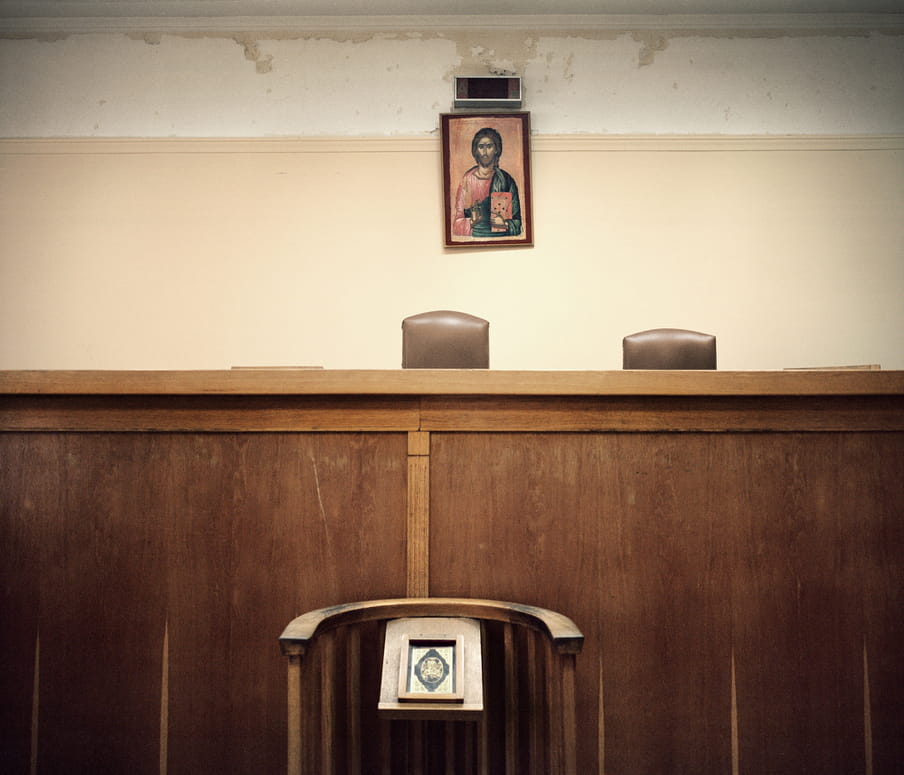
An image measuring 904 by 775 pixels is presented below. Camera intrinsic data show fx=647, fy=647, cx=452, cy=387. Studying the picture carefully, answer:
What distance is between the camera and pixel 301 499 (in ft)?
3.92

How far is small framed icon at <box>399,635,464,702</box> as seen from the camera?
3.14 ft

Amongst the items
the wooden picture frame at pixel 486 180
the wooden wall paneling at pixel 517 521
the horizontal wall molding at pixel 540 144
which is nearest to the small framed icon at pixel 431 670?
the wooden wall paneling at pixel 517 521

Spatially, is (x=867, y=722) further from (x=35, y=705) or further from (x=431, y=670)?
(x=35, y=705)

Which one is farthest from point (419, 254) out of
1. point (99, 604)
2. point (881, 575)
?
point (881, 575)

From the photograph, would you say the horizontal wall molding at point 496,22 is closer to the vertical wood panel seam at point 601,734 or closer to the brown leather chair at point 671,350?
the brown leather chair at point 671,350

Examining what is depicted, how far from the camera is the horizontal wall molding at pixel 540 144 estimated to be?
3.19 meters

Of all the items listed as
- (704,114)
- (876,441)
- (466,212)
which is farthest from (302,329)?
(876,441)

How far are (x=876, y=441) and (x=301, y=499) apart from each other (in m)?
1.07

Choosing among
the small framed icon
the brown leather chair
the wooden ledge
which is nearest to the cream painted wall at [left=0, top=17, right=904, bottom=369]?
the brown leather chair

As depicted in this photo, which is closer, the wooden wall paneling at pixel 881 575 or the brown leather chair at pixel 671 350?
the wooden wall paneling at pixel 881 575

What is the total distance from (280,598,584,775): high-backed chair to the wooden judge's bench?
0.09 meters

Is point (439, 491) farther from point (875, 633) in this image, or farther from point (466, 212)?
point (466, 212)

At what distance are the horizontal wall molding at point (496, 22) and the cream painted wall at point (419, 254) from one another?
1.93 ft

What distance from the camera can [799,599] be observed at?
1150 millimetres
